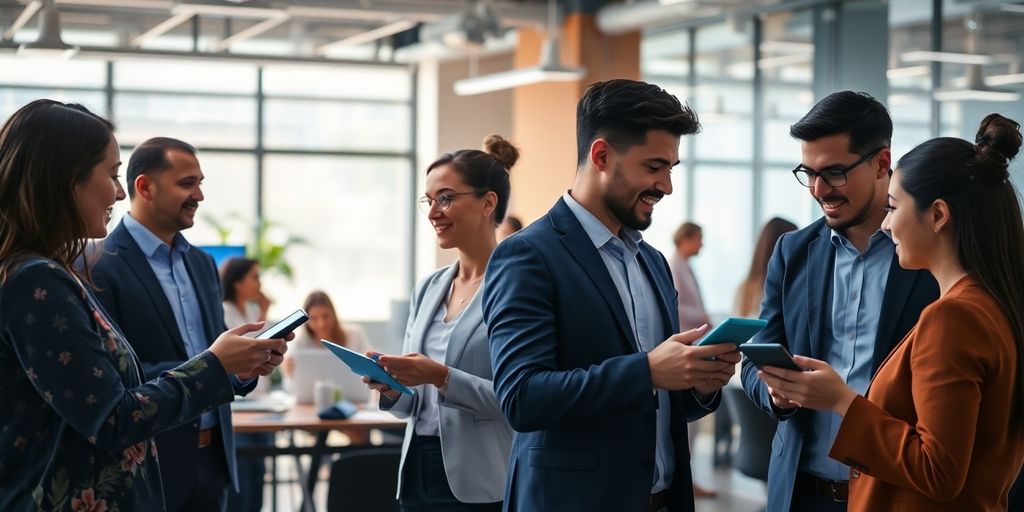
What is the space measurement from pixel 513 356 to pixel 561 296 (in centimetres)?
16

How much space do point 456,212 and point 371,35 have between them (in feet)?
30.9

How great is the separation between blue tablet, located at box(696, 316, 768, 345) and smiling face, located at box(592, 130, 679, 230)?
35 cm

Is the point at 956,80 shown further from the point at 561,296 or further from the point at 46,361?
the point at 46,361

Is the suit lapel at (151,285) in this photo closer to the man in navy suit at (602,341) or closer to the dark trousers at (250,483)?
the man in navy suit at (602,341)

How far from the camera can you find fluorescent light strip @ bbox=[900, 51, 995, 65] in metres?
7.25

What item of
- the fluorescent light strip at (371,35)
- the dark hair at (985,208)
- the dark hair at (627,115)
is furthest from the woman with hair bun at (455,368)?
the fluorescent light strip at (371,35)

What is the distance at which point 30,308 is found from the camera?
2068 mm

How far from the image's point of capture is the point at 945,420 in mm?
2119

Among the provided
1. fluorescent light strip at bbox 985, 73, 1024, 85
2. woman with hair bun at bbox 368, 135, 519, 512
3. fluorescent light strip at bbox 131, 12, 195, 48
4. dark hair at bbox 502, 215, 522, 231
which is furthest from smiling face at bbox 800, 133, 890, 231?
fluorescent light strip at bbox 131, 12, 195, 48

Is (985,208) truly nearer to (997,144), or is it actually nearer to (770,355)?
(997,144)

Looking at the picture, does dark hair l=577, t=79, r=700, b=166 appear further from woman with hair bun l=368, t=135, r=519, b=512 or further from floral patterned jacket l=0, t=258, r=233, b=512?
floral patterned jacket l=0, t=258, r=233, b=512

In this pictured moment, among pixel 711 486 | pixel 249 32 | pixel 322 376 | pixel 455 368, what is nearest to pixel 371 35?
pixel 249 32

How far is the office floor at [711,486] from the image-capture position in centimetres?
755

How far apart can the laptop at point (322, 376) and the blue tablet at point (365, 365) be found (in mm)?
3004
